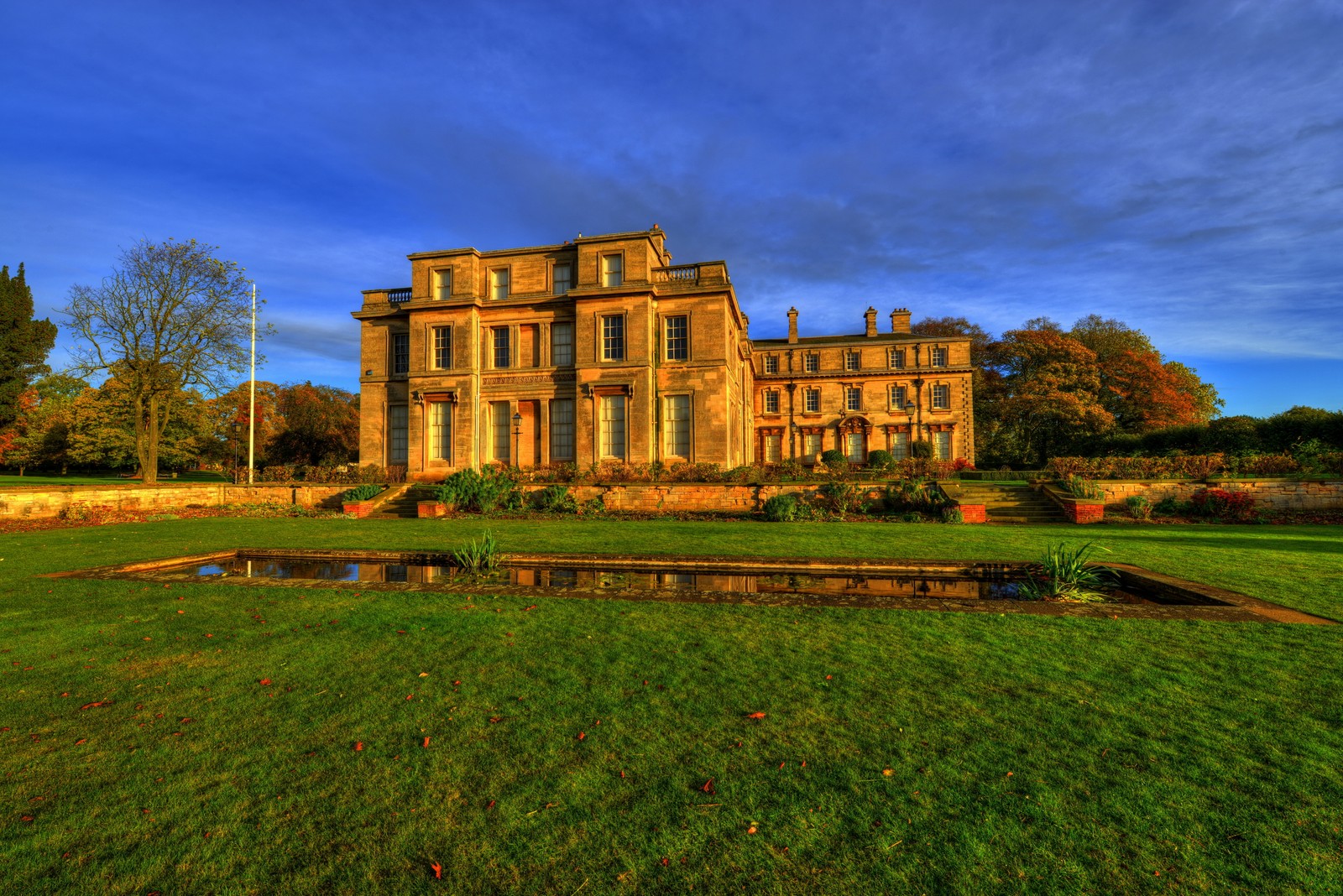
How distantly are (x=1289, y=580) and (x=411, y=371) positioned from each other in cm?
2760

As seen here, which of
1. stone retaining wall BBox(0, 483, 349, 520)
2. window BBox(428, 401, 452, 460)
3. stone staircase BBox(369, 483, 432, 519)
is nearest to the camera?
stone retaining wall BBox(0, 483, 349, 520)

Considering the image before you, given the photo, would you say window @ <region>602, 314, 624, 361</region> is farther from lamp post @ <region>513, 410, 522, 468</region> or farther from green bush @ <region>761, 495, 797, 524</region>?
green bush @ <region>761, 495, 797, 524</region>

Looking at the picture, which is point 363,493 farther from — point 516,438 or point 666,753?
point 666,753

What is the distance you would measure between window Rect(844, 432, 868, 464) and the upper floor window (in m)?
25.3

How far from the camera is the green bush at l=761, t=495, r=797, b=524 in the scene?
54.5 feet

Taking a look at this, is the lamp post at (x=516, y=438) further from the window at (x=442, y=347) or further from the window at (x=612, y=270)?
the window at (x=612, y=270)

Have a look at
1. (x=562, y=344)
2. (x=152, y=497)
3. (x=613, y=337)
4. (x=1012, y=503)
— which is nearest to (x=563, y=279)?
(x=562, y=344)

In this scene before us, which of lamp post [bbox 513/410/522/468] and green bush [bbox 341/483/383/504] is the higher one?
lamp post [bbox 513/410/522/468]

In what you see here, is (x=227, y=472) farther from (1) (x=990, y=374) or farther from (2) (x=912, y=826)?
(1) (x=990, y=374)

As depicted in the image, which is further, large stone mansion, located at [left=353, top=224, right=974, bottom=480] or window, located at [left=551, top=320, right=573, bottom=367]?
window, located at [left=551, top=320, right=573, bottom=367]

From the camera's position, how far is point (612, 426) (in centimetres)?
2447

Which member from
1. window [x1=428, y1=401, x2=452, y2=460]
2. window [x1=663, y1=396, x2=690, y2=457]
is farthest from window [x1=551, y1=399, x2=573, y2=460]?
window [x1=428, y1=401, x2=452, y2=460]

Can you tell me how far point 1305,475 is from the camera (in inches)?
639

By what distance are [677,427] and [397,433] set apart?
524 inches
